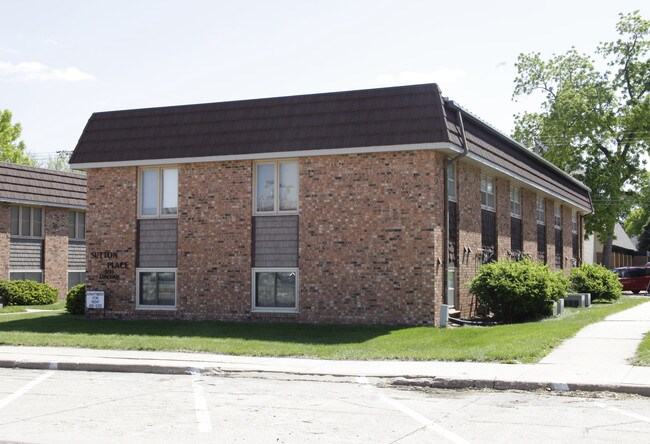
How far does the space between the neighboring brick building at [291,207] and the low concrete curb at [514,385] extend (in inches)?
Result: 319

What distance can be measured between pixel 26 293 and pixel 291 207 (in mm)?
14086

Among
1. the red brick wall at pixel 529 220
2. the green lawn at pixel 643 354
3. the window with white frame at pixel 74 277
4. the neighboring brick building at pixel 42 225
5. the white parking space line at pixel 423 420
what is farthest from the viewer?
the window with white frame at pixel 74 277

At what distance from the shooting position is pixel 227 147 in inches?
875

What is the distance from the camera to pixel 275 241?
72.7 feet

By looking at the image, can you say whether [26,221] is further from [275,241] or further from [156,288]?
[275,241]

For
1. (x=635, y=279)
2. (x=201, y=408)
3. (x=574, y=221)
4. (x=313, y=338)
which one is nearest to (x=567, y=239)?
(x=574, y=221)

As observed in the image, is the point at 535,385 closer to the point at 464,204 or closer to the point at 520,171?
the point at 464,204

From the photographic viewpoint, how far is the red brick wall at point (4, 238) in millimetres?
32188

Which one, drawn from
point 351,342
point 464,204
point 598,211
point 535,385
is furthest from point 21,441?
point 598,211

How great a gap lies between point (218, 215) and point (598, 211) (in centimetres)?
3597

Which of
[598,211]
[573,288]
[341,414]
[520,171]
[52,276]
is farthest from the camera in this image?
[598,211]

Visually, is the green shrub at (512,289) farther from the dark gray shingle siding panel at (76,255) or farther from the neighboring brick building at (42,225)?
the dark gray shingle siding panel at (76,255)

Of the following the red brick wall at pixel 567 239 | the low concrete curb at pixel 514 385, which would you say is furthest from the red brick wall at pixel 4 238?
the red brick wall at pixel 567 239

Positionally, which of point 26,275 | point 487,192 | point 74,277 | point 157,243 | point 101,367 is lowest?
point 101,367
